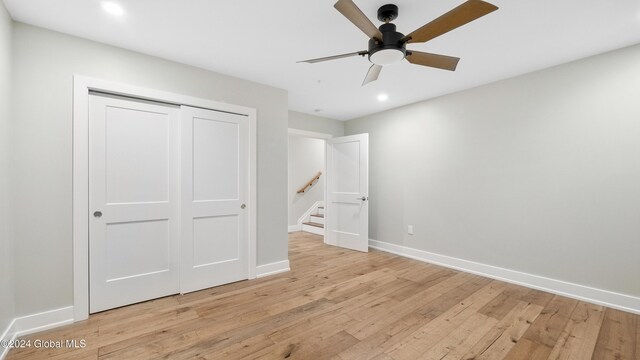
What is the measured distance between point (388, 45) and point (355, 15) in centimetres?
34

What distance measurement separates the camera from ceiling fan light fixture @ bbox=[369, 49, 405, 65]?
176cm

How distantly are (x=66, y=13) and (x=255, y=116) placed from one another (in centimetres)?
175

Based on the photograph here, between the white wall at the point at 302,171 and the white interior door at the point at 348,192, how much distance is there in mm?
1728

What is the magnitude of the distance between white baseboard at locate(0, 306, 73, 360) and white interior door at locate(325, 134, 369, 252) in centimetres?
361

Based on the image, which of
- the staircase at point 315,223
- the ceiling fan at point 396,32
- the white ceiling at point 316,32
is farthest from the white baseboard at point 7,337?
the staircase at point 315,223

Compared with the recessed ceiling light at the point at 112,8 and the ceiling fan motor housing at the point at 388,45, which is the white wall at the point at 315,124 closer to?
the recessed ceiling light at the point at 112,8

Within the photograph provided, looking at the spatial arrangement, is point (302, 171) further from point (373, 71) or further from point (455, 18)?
point (455, 18)

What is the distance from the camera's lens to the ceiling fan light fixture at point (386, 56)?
1.76m

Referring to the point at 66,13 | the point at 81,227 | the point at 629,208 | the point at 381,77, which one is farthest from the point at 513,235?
the point at 66,13

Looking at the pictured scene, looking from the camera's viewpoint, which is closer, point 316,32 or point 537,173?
point 316,32

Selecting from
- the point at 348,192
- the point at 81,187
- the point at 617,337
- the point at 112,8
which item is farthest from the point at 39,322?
the point at 617,337

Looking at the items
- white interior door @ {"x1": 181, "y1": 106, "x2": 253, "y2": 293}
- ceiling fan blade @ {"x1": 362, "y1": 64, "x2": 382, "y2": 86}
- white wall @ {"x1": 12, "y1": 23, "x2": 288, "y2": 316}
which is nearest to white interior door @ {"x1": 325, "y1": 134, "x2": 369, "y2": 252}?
white interior door @ {"x1": 181, "y1": 106, "x2": 253, "y2": 293}

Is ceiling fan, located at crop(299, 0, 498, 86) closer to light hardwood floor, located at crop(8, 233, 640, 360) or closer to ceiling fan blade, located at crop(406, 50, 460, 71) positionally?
ceiling fan blade, located at crop(406, 50, 460, 71)

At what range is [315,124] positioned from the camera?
4.88 m
